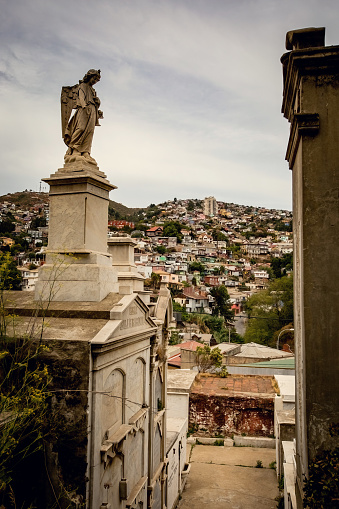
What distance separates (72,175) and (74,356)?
135 inches

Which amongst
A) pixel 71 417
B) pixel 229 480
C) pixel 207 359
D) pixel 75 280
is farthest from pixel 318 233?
pixel 207 359

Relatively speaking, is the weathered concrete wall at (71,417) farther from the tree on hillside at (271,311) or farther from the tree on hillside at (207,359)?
the tree on hillside at (271,311)

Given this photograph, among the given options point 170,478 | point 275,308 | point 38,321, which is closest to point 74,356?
point 38,321

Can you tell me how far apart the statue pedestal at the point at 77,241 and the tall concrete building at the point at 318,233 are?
364cm

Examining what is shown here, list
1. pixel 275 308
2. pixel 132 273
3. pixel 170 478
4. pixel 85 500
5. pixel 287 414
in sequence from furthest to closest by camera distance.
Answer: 1. pixel 275 308
2. pixel 287 414
3. pixel 170 478
4. pixel 132 273
5. pixel 85 500

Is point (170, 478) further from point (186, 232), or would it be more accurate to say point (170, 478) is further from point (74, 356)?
point (186, 232)

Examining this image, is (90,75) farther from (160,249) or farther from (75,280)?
(160,249)

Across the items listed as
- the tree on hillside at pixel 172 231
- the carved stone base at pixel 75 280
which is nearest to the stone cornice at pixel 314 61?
the carved stone base at pixel 75 280

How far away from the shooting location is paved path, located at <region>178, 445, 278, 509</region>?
490 inches

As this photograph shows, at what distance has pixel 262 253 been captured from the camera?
15100 centimetres

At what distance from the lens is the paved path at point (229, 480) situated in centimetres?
1245

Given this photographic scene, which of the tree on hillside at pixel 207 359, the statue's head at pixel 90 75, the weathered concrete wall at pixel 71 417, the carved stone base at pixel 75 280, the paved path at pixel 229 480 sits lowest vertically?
the paved path at pixel 229 480

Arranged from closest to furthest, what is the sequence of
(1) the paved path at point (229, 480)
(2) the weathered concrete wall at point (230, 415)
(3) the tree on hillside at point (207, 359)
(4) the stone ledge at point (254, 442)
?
1. (1) the paved path at point (229, 480)
2. (4) the stone ledge at point (254, 442)
3. (2) the weathered concrete wall at point (230, 415)
4. (3) the tree on hillside at point (207, 359)

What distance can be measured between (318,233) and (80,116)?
16.4 feet
